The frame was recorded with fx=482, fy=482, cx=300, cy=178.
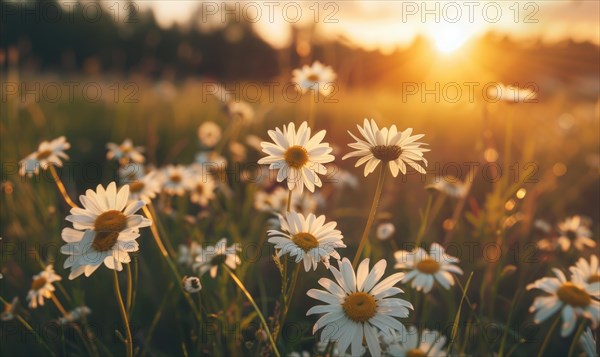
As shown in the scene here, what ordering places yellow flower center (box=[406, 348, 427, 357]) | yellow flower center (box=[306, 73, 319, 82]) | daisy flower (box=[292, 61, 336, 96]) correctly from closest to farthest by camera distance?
1. yellow flower center (box=[406, 348, 427, 357])
2. daisy flower (box=[292, 61, 336, 96])
3. yellow flower center (box=[306, 73, 319, 82])

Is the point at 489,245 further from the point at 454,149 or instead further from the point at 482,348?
the point at 454,149

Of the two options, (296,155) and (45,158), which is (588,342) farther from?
(45,158)

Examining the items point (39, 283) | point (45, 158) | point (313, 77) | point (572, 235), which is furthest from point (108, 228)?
point (572, 235)

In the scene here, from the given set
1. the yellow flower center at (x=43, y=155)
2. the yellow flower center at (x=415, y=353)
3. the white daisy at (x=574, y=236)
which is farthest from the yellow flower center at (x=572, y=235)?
the yellow flower center at (x=43, y=155)

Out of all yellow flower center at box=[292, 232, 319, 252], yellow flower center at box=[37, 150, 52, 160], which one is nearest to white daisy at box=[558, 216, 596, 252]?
yellow flower center at box=[292, 232, 319, 252]

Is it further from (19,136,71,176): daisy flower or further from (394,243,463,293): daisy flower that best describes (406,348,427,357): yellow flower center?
(19,136,71,176): daisy flower

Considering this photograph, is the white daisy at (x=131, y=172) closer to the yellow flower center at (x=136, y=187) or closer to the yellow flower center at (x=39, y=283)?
the yellow flower center at (x=136, y=187)

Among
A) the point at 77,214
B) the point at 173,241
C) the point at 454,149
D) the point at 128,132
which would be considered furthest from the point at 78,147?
the point at 454,149
